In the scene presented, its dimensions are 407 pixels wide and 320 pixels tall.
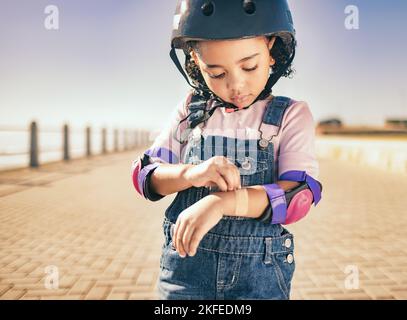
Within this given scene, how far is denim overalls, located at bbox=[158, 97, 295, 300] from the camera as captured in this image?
1.50 meters

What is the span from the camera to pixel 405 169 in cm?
1272

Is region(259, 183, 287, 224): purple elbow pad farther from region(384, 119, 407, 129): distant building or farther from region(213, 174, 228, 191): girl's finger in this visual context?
region(384, 119, 407, 129): distant building

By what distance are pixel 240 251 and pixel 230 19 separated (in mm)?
703

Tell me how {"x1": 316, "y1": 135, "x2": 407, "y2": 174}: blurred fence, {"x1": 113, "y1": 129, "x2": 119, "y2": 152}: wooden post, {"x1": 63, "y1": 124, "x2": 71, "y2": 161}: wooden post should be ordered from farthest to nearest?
{"x1": 113, "y1": 129, "x2": 119, "y2": 152}: wooden post < {"x1": 63, "y1": 124, "x2": 71, "y2": 161}: wooden post < {"x1": 316, "y1": 135, "x2": 407, "y2": 174}: blurred fence

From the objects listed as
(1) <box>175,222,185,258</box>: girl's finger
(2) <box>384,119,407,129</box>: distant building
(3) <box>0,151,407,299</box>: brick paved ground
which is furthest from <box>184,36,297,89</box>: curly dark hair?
(2) <box>384,119,407,129</box>: distant building

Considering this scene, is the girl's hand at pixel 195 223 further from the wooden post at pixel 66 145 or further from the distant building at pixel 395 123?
the distant building at pixel 395 123

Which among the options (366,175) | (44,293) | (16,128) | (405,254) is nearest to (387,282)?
(405,254)

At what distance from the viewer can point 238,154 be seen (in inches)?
61.6

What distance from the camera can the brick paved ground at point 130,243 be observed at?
390 cm

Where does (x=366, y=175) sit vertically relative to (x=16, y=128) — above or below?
below

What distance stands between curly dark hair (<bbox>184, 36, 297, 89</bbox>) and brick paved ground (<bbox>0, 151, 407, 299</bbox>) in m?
2.32

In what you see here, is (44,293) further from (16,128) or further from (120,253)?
(16,128)

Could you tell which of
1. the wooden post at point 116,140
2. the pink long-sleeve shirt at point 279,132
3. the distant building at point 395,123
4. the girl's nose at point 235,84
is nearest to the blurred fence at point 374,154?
the wooden post at point 116,140
